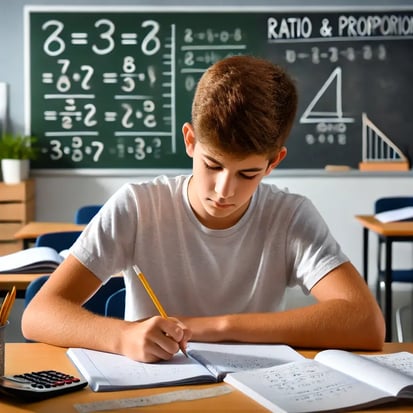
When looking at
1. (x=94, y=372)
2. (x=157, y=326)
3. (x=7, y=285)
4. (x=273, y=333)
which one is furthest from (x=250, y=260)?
(x=7, y=285)

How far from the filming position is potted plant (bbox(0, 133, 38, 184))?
19.1ft

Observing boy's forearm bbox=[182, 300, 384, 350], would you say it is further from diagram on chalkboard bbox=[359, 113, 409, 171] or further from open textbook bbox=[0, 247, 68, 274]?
diagram on chalkboard bbox=[359, 113, 409, 171]

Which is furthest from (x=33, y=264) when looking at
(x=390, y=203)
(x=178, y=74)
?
(x=178, y=74)

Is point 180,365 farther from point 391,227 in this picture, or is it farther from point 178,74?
point 178,74

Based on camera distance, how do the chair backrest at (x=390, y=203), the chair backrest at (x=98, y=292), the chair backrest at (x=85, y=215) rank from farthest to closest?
1. the chair backrest at (x=390, y=203)
2. the chair backrest at (x=85, y=215)
3. the chair backrest at (x=98, y=292)

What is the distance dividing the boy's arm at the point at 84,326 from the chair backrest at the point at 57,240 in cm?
167

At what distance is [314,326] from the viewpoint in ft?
5.78

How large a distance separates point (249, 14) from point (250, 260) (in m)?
4.37

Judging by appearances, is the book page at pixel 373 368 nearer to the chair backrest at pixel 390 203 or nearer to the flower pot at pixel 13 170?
the chair backrest at pixel 390 203

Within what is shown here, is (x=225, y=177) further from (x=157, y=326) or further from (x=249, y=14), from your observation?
(x=249, y=14)

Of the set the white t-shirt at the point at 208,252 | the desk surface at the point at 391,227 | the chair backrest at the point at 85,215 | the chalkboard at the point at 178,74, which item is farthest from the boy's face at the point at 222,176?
the chalkboard at the point at 178,74

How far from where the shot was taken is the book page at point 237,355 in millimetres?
1531

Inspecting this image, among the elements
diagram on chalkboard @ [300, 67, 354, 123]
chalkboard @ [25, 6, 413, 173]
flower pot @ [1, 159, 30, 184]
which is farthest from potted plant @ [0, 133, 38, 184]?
diagram on chalkboard @ [300, 67, 354, 123]

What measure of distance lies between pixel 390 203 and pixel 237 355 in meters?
3.75
